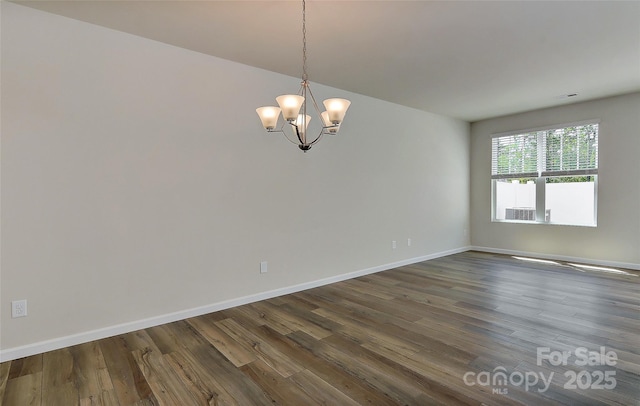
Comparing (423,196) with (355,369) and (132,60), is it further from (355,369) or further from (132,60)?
(132,60)

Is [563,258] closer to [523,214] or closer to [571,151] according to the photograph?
[523,214]

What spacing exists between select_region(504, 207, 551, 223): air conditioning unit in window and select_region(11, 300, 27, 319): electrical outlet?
7.07 metres

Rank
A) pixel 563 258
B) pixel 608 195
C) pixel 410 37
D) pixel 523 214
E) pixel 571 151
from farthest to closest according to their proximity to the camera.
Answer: pixel 523 214 < pixel 563 258 < pixel 571 151 < pixel 608 195 < pixel 410 37

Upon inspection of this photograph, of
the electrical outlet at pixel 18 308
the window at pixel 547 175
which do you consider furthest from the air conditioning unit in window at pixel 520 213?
the electrical outlet at pixel 18 308

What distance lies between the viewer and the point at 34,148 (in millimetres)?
2545

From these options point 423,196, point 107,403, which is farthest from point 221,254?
point 423,196

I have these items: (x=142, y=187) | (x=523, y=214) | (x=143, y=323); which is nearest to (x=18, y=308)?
(x=143, y=323)

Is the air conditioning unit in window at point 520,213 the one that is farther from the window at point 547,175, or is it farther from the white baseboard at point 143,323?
the white baseboard at point 143,323

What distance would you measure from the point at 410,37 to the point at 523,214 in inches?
184

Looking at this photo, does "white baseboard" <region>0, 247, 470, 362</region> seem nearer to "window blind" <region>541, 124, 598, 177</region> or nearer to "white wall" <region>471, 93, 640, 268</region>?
"white wall" <region>471, 93, 640, 268</region>

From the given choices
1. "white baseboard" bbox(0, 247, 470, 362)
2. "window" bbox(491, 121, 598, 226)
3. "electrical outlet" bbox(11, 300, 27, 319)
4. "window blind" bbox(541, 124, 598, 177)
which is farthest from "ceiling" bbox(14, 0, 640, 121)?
"white baseboard" bbox(0, 247, 470, 362)

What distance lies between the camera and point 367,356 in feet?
7.98

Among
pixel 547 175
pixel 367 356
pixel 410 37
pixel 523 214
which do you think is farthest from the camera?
pixel 523 214

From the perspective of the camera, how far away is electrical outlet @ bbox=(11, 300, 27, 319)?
97.5 inches
